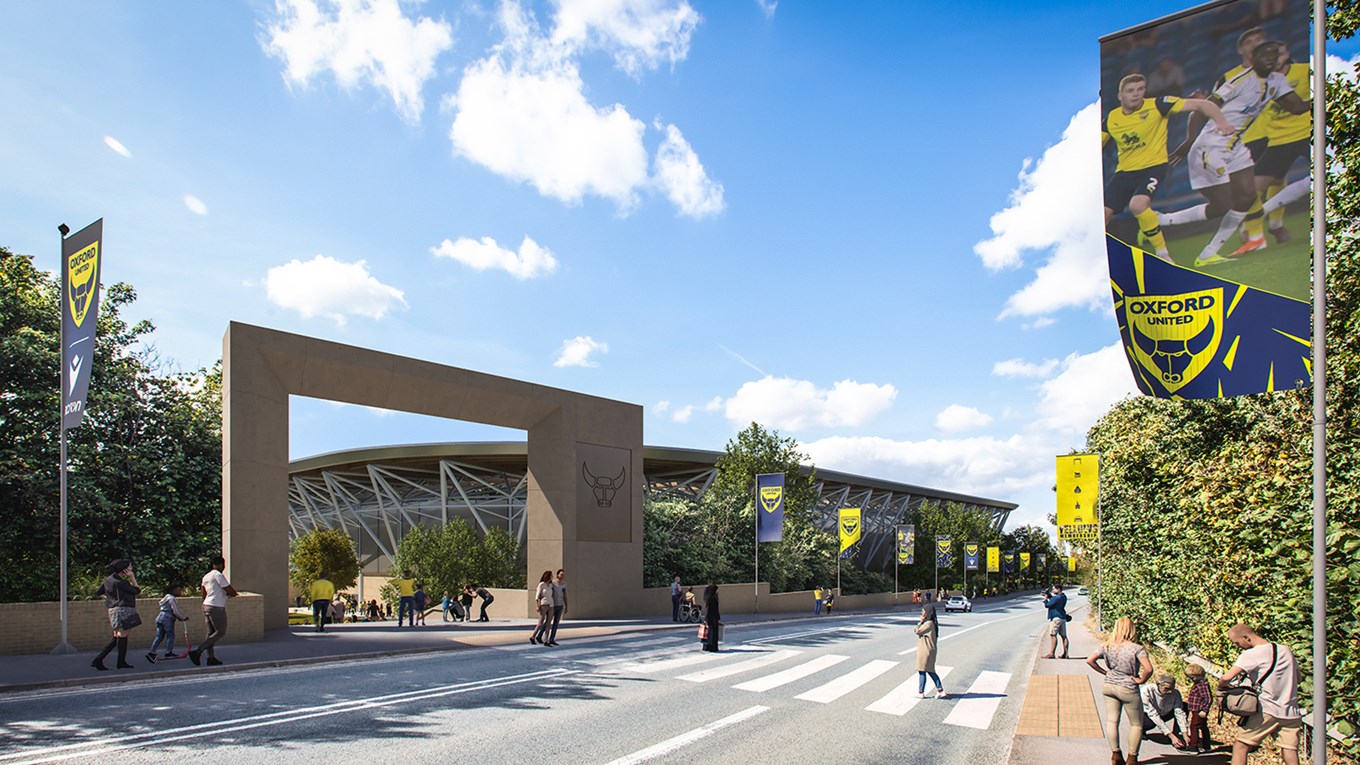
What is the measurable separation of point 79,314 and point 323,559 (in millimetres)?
34883

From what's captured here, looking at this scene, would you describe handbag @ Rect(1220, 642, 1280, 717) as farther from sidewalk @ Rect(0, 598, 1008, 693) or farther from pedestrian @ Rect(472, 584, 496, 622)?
pedestrian @ Rect(472, 584, 496, 622)

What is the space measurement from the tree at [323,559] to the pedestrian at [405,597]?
471 cm

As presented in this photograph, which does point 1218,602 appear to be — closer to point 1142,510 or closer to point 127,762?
point 1142,510

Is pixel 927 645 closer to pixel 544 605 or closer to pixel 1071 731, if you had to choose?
pixel 1071 731

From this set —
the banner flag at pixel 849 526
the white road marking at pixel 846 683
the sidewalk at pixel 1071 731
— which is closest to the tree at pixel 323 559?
the banner flag at pixel 849 526

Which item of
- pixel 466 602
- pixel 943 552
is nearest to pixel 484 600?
pixel 466 602

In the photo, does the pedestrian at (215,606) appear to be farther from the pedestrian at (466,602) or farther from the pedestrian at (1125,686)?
the pedestrian at (466,602)

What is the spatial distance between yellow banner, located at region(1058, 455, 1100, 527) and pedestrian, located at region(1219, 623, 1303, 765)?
16.4 metres

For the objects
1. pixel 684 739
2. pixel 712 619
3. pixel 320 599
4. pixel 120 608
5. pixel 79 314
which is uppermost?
pixel 79 314

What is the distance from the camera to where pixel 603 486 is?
105 feet

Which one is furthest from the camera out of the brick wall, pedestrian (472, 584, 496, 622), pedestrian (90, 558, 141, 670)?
pedestrian (472, 584, 496, 622)

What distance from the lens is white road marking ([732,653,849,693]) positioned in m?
14.2

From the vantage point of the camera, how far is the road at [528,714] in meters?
8.63

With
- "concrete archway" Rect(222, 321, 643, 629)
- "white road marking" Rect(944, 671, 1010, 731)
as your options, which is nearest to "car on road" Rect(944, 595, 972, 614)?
"concrete archway" Rect(222, 321, 643, 629)
